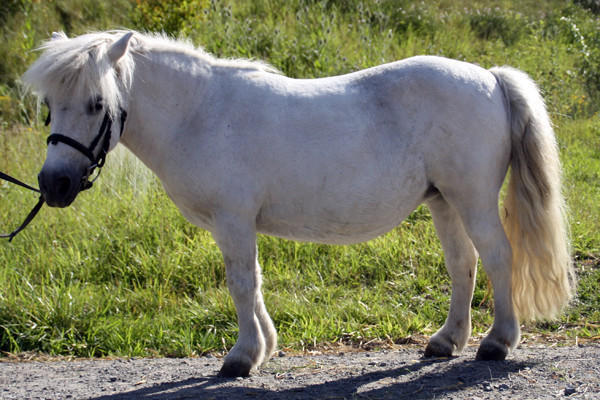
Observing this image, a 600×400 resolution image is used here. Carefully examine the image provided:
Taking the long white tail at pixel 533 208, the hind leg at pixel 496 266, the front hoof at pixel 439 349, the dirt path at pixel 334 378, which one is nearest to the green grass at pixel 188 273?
the dirt path at pixel 334 378

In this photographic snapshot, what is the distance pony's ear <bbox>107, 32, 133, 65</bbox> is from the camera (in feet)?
10.6

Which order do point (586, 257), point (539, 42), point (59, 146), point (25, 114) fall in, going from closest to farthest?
point (59, 146) < point (586, 257) < point (25, 114) < point (539, 42)

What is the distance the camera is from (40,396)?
3424 mm

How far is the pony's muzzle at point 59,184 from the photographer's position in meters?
3.13

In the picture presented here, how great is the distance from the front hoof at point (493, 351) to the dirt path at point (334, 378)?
5 centimetres

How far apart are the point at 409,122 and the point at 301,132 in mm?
636

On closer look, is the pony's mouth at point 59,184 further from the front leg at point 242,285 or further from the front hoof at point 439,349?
the front hoof at point 439,349

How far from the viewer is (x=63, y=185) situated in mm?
3170

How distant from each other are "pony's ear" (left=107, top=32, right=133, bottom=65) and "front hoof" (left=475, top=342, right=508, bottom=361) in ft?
8.71

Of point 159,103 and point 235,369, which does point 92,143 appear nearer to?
point 159,103

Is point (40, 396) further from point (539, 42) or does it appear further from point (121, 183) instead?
point (539, 42)

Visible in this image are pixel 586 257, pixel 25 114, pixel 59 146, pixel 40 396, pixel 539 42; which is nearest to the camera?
pixel 59 146

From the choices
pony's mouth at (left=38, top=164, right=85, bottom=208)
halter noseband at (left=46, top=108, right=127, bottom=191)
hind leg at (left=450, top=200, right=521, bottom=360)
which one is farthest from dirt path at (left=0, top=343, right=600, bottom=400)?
halter noseband at (left=46, top=108, right=127, bottom=191)

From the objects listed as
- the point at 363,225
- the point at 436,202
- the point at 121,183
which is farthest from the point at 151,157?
the point at 121,183
